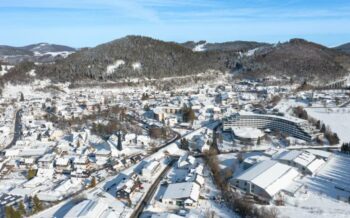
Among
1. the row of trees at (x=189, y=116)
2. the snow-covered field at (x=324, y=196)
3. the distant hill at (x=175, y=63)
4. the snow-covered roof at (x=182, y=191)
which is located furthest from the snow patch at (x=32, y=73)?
the snow-covered field at (x=324, y=196)

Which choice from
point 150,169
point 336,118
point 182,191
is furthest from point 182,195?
point 336,118

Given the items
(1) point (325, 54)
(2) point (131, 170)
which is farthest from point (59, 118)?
(1) point (325, 54)

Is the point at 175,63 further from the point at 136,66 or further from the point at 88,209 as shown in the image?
the point at 88,209

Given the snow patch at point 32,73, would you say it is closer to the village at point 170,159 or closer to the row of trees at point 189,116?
the village at point 170,159

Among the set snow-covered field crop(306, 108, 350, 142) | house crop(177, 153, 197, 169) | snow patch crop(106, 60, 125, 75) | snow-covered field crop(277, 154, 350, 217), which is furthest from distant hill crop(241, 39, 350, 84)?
house crop(177, 153, 197, 169)

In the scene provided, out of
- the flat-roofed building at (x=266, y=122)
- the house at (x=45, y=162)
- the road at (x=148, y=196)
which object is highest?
the flat-roofed building at (x=266, y=122)

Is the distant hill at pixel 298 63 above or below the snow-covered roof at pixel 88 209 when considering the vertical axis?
above

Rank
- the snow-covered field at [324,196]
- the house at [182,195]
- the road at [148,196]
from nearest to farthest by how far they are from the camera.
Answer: the snow-covered field at [324,196] < the road at [148,196] < the house at [182,195]
